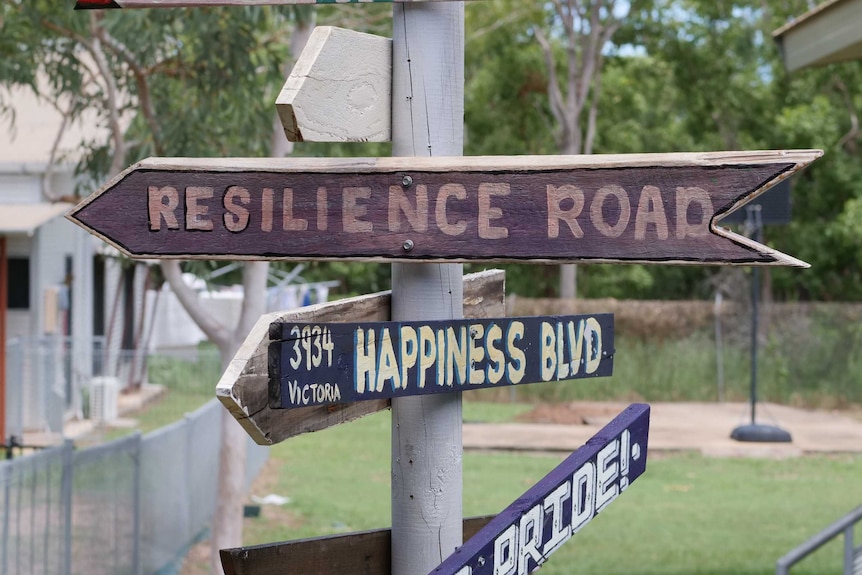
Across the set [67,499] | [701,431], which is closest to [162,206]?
[67,499]

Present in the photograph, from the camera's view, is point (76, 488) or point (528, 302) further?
point (528, 302)

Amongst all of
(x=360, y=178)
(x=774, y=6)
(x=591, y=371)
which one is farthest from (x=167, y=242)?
(x=774, y=6)

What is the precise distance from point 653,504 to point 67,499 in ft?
24.5

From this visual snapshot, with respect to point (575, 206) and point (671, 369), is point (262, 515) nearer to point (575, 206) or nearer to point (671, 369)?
point (575, 206)

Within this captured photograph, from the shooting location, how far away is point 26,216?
15617 mm

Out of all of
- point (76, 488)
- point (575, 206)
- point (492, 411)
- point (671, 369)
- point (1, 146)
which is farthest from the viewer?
point (671, 369)

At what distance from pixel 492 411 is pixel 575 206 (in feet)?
62.6

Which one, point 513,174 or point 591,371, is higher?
point 513,174

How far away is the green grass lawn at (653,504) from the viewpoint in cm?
991

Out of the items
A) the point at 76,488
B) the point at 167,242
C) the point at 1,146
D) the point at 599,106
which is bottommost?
the point at 76,488

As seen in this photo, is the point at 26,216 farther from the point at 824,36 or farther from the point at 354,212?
the point at 354,212

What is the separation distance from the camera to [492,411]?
21.4 meters

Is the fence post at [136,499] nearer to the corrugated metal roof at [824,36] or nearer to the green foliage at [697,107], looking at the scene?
the corrugated metal roof at [824,36]

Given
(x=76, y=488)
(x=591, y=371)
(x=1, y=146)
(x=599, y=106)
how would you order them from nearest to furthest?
(x=591, y=371)
(x=76, y=488)
(x=1, y=146)
(x=599, y=106)
